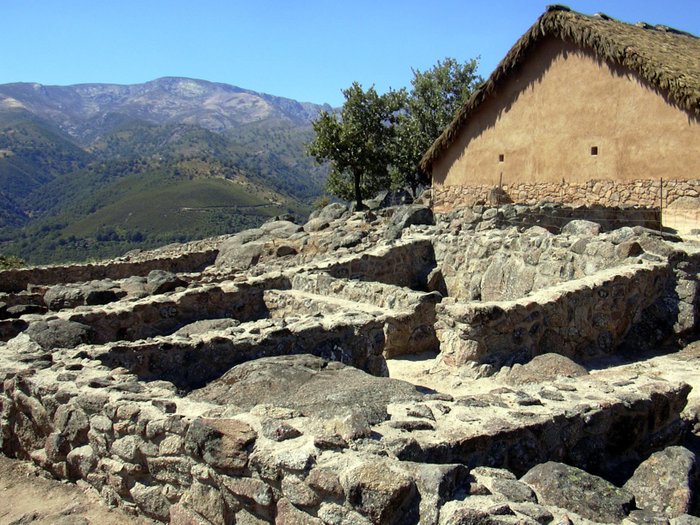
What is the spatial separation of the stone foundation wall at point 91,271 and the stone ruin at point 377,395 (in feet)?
16.3

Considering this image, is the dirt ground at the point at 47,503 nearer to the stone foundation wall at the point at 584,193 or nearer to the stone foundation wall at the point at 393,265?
the stone foundation wall at the point at 393,265

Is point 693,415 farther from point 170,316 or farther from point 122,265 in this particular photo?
point 122,265

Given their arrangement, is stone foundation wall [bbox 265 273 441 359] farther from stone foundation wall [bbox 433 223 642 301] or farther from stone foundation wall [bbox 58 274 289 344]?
stone foundation wall [bbox 433 223 642 301]

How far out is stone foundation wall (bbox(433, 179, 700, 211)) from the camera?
56.5 ft

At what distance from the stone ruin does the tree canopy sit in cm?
1661

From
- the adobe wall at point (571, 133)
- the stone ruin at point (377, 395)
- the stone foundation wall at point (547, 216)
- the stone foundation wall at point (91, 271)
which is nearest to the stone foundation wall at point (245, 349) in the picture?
the stone ruin at point (377, 395)

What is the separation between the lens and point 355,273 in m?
12.5

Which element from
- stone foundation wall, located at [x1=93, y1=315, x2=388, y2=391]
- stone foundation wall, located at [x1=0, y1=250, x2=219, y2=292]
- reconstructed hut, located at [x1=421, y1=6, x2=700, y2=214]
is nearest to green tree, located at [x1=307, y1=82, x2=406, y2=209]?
reconstructed hut, located at [x1=421, y1=6, x2=700, y2=214]

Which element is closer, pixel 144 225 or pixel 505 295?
pixel 505 295

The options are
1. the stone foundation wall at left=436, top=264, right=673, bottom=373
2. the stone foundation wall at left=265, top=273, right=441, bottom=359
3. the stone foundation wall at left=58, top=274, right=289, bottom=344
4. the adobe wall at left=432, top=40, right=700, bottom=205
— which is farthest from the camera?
the adobe wall at left=432, top=40, right=700, bottom=205

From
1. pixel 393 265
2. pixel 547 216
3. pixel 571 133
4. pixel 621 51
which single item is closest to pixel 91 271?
pixel 393 265

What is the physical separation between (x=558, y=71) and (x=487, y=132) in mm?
2961

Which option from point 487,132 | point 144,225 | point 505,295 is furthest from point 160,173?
point 505,295

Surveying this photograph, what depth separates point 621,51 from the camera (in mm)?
17672
